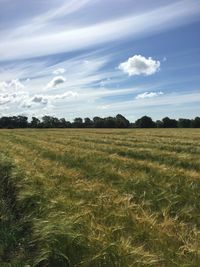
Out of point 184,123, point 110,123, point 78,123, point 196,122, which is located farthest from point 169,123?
point 78,123

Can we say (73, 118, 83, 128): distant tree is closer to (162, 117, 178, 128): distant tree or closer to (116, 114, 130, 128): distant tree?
(116, 114, 130, 128): distant tree

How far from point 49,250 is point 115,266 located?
3.16 feet

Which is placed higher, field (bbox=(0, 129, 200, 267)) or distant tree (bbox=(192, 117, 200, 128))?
distant tree (bbox=(192, 117, 200, 128))

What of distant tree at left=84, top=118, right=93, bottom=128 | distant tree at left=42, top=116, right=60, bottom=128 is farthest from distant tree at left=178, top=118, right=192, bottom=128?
distant tree at left=42, top=116, right=60, bottom=128

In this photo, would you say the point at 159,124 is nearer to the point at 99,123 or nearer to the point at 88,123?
the point at 99,123

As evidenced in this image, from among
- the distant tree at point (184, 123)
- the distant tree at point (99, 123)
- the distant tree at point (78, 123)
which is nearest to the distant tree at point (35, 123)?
the distant tree at point (78, 123)

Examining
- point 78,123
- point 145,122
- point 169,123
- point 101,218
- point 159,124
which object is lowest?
point 101,218

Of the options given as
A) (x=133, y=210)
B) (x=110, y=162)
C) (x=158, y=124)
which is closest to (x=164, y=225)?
(x=133, y=210)

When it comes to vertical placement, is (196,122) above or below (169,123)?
above

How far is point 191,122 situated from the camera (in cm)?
11925

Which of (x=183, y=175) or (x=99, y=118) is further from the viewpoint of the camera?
(x=99, y=118)

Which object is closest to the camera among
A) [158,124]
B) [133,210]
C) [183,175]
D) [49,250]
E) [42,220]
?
[49,250]

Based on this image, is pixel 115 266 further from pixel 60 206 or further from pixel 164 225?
pixel 60 206

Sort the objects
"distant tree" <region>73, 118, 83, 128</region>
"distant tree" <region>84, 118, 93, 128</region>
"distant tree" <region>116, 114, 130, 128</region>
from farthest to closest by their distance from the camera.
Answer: "distant tree" <region>73, 118, 83, 128</region> < "distant tree" <region>84, 118, 93, 128</region> < "distant tree" <region>116, 114, 130, 128</region>
